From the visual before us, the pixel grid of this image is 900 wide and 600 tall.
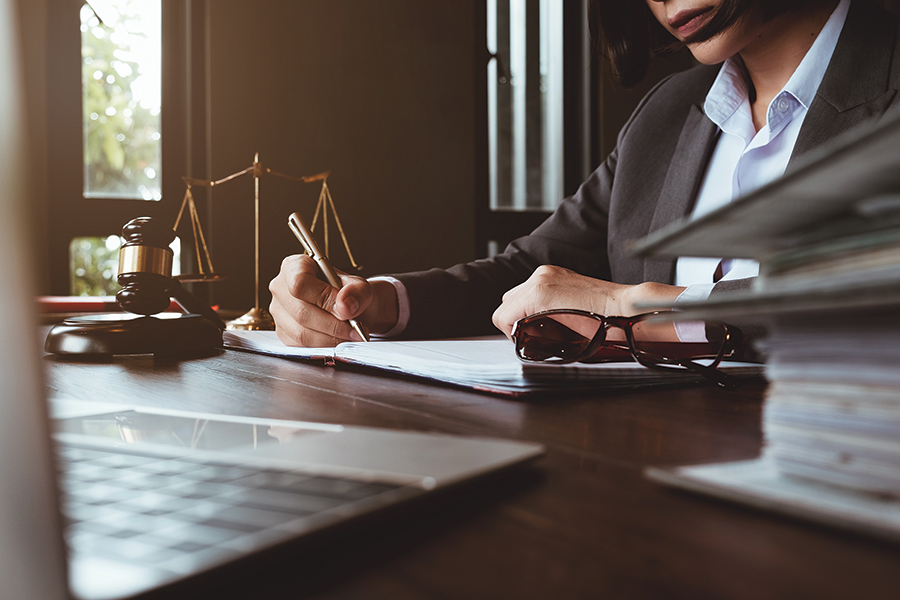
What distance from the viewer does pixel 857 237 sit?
0.22 metres

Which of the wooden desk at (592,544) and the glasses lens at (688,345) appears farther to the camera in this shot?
the glasses lens at (688,345)

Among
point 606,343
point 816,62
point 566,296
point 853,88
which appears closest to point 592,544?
point 606,343

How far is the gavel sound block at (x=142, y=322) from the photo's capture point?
813mm

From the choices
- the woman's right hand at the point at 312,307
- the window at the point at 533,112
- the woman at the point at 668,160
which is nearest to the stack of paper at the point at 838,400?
the woman at the point at 668,160

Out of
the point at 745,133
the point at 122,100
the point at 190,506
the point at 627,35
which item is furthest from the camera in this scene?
the point at 122,100

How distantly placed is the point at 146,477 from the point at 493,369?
1.05 feet

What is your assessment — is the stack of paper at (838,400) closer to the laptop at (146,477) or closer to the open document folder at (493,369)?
the laptop at (146,477)

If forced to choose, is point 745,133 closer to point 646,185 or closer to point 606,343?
point 646,185

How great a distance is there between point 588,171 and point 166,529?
3215 mm

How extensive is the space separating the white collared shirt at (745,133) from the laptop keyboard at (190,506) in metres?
0.86

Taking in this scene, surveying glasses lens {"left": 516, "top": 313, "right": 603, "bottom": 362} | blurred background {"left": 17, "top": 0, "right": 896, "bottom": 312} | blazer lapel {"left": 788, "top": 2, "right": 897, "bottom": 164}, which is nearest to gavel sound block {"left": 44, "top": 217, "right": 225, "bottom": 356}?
glasses lens {"left": 516, "top": 313, "right": 603, "bottom": 362}

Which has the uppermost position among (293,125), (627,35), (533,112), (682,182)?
(533,112)

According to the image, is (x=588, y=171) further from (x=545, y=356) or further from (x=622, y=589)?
(x=622, y=589)

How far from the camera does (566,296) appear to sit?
0.84 metres
